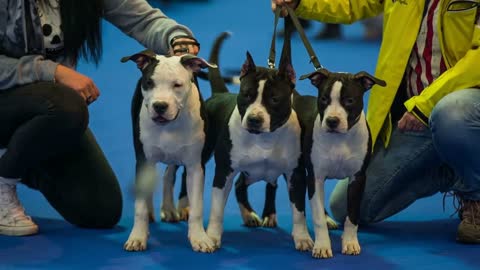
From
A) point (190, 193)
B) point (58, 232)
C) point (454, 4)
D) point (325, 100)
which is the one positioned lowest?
point (58, 232)

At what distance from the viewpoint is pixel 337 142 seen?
351 cm

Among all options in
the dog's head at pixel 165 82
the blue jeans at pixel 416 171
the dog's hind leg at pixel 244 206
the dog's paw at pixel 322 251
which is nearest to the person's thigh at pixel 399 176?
the blue jeans at pixel 416 171

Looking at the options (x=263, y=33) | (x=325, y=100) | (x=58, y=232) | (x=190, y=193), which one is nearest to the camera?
(x=325, y=100)

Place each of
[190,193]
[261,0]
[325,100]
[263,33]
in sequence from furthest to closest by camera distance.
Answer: [261,0] < [263,33] < [190,193] < [325,100]

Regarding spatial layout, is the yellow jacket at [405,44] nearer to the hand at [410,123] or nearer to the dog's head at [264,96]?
the hand at [410,123]

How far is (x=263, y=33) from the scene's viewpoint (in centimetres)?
934

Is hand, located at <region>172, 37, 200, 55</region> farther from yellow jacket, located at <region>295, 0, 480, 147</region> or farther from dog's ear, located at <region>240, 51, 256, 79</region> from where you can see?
yellow jacket, located at <region>295, 0, 480, 147</region>

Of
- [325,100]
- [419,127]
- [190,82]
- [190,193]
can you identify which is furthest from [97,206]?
[419,127]

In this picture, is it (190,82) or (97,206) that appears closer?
(190,82)

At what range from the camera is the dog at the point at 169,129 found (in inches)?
135

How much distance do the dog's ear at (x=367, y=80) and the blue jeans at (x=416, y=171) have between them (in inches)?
16.9

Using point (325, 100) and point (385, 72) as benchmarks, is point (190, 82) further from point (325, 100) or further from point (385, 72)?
point (385, 72)

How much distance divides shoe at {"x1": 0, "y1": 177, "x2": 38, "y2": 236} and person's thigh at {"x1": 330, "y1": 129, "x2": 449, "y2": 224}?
1.52m

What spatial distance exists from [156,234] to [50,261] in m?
0.59
